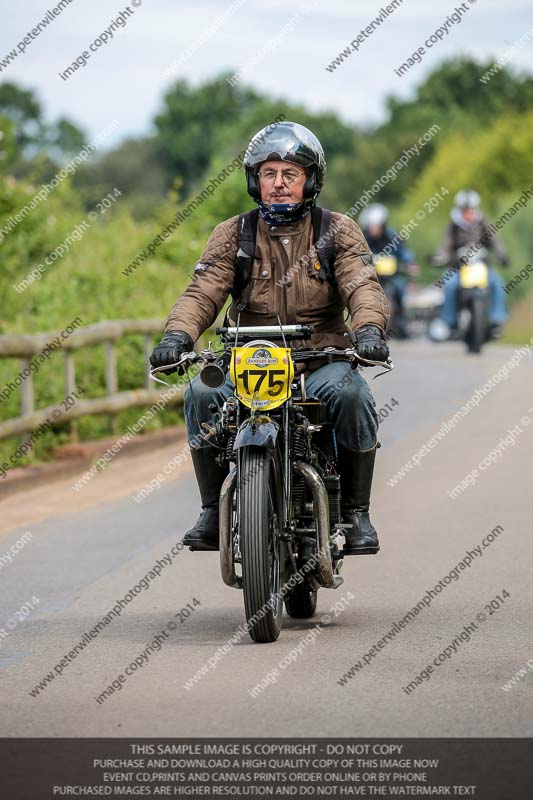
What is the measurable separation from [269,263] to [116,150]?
11632 cm

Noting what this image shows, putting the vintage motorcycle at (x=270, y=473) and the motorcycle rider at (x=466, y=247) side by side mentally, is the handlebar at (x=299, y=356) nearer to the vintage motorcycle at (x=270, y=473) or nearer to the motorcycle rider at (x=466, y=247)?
the vintage motorcycle at (x=270, y=473)

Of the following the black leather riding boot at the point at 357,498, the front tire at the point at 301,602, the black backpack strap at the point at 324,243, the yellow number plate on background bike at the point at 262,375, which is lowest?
the front tire at the point at 301,602

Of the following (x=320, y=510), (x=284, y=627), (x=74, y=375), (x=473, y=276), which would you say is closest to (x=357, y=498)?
(x=320, y=510)

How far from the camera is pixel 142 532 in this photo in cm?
1126

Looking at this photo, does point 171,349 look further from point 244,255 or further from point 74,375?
point 74,375

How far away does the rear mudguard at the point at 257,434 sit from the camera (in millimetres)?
6984

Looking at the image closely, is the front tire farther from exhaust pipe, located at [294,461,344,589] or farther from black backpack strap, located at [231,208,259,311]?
black backpack strap, located at [231,208,259,311]

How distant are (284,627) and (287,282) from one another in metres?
1.54

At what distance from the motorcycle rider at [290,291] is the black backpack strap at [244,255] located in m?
0.02

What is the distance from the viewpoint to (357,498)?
786 centimetres

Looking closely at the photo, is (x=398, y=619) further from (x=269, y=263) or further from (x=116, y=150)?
(x=116, y=150)

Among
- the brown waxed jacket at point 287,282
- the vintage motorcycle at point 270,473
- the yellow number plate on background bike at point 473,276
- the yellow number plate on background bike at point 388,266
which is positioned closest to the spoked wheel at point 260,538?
the vintage motorcycle at point 270,473
